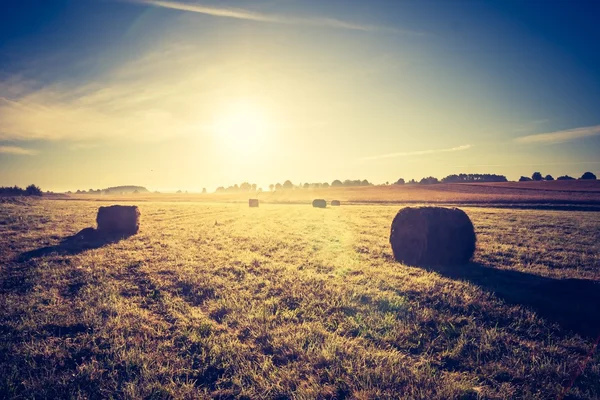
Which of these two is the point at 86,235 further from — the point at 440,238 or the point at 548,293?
the point at 548,293

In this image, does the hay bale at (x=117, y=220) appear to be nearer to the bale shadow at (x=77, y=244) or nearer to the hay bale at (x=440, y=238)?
the bale shadow at (x=77, y=244)

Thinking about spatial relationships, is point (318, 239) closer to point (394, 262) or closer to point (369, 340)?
point (394, 262)

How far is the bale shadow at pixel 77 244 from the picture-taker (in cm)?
1076

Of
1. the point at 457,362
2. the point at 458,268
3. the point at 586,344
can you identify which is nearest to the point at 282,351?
the point at 457,362

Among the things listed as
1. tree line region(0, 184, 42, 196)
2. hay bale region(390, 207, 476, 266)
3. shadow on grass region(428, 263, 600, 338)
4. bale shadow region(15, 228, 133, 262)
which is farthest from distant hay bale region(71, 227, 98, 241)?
tree line region(0, 184, 42, 196)

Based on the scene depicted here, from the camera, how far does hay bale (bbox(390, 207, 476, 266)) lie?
363 inches

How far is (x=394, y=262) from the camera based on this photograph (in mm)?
9758

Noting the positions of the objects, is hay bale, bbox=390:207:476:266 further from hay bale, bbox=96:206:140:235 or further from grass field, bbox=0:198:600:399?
hay bale, bbox=96:206:140:235

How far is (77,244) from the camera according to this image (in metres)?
12.8

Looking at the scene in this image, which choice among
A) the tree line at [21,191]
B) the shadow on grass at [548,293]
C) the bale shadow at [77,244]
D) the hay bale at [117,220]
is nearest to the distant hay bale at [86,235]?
the bale shadow at [77,244]

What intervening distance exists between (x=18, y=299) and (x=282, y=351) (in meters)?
6.75

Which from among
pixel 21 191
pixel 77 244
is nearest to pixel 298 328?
pixel 77 244

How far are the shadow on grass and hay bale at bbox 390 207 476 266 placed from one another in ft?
1.56

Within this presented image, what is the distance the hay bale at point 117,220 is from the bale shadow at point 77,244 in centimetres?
34
